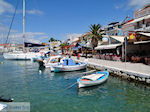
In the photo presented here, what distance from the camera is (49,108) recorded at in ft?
27.5

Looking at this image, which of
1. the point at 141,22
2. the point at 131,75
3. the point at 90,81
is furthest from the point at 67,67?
the point at 141,22

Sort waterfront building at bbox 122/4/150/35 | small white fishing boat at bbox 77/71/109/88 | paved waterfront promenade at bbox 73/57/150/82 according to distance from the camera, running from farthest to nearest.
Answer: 1. waterfront building at bbox 122/4/150/35
2. paved waterfront promenade at bbox 73/57/150/82
3. small white fishing boat at bbox 77/71/109/88

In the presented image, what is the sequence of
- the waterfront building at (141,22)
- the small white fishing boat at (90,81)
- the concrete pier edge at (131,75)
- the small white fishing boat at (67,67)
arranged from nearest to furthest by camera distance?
the small white fishing boat at (90,81) → the concrete pier edge at (131,75) → the small white fishing boat at (67,67) → the waterfront building at (141,22)

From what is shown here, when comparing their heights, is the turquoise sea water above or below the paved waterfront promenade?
below

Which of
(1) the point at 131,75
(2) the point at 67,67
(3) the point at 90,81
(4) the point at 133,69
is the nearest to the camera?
(3) the point at 90,81

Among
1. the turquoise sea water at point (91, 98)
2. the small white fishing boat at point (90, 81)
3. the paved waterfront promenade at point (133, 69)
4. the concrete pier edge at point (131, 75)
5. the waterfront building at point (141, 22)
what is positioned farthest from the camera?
the waterfront building at point (141, 22)

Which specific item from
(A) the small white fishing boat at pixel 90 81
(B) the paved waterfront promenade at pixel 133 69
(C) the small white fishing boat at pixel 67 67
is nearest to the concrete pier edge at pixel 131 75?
(B) the paved waterfront promenade at pixel 133 69

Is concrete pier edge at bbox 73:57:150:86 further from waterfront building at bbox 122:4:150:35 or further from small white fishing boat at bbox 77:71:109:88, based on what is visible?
waterfront building at bbox 122:4:150:35

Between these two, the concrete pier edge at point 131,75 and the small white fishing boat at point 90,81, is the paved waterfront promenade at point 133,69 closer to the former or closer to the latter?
the concrete pier edge at point 131,75

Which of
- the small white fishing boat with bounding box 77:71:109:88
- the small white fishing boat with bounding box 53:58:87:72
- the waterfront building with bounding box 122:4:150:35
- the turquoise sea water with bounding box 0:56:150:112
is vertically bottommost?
the turquoise sea water with bounding box 0:56:150:112

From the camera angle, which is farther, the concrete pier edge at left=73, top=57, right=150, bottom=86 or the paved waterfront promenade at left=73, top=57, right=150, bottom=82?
the paved waterfront promenade at left=73, top=57, right=150, bottom=82

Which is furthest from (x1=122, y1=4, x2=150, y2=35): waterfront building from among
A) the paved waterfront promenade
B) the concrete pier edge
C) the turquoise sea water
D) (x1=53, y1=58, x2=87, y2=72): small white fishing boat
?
the turquoise sea water

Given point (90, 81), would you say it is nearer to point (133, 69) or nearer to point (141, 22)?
point (133, 69)

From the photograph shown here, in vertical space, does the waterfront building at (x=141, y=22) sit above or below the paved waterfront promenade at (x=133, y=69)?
above
